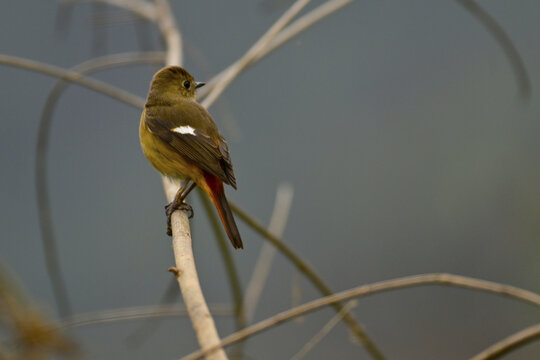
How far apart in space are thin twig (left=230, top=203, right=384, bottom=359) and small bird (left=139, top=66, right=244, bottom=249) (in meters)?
0.13

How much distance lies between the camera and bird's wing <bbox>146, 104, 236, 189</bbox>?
9.26 ft

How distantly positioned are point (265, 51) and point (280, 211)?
0.72 m

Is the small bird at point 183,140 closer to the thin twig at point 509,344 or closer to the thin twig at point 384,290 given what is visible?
the thin twig at point 384,290

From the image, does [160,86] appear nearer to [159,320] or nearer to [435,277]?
[159,320]

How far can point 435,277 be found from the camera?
144cm

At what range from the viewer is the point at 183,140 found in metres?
3.04

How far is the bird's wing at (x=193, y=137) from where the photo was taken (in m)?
2.82

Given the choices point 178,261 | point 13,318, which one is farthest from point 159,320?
point 178,261

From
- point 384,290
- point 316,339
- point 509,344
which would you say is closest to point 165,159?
point 316,339

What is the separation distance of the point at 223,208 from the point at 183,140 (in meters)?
0.62

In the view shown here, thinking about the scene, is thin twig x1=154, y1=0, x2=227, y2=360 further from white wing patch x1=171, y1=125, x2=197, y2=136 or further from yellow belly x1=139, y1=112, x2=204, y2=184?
white wing patch x1=171, y1=125, x2=197, y2=136

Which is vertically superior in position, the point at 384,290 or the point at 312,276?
the point at 312,276

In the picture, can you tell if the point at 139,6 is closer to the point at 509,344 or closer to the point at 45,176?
the point at 45,176

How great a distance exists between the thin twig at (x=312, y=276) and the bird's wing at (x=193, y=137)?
→ 1.03 feet
